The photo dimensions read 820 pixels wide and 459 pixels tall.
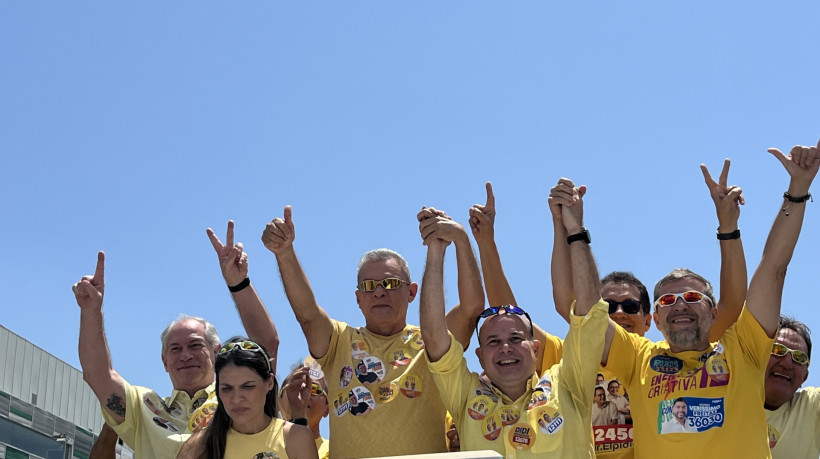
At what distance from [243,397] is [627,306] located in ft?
8.25

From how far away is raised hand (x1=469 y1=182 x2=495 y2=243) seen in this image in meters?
7.18

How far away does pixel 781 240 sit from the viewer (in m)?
6.14

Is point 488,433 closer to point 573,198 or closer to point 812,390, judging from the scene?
point 573,198

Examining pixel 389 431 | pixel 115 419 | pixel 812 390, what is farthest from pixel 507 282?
pixel 115 419

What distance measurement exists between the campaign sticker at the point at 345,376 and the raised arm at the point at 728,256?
223 cm

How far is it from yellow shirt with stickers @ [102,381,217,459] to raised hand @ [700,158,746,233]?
128 inches

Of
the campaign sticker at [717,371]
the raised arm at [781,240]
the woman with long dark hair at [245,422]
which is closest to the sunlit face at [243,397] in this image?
the woman with long dark hair at [245,422]

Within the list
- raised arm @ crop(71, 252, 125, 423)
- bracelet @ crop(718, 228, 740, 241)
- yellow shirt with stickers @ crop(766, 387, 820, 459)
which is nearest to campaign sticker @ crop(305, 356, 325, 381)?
raised arm @ crop(71, 252, 125, 423)

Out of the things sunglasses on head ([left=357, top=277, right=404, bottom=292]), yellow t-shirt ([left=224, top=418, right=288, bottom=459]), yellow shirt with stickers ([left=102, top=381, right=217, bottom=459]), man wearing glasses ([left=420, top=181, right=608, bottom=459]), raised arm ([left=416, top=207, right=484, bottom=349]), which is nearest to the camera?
yellow t-shirt ([left=224, top=418, right=288, bottom=459])

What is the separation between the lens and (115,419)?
6406 millimetres

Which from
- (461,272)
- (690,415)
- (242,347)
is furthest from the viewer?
(461,272)

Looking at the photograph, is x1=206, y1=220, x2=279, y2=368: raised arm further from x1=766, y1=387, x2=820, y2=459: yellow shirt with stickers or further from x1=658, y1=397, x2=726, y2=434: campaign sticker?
x1=766, y1=387, x2=820, y2=459: yellow shirt with stickers

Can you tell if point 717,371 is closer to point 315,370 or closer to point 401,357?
point 401,357

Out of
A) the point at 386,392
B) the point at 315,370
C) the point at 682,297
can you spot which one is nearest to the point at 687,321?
the point at 682,297
